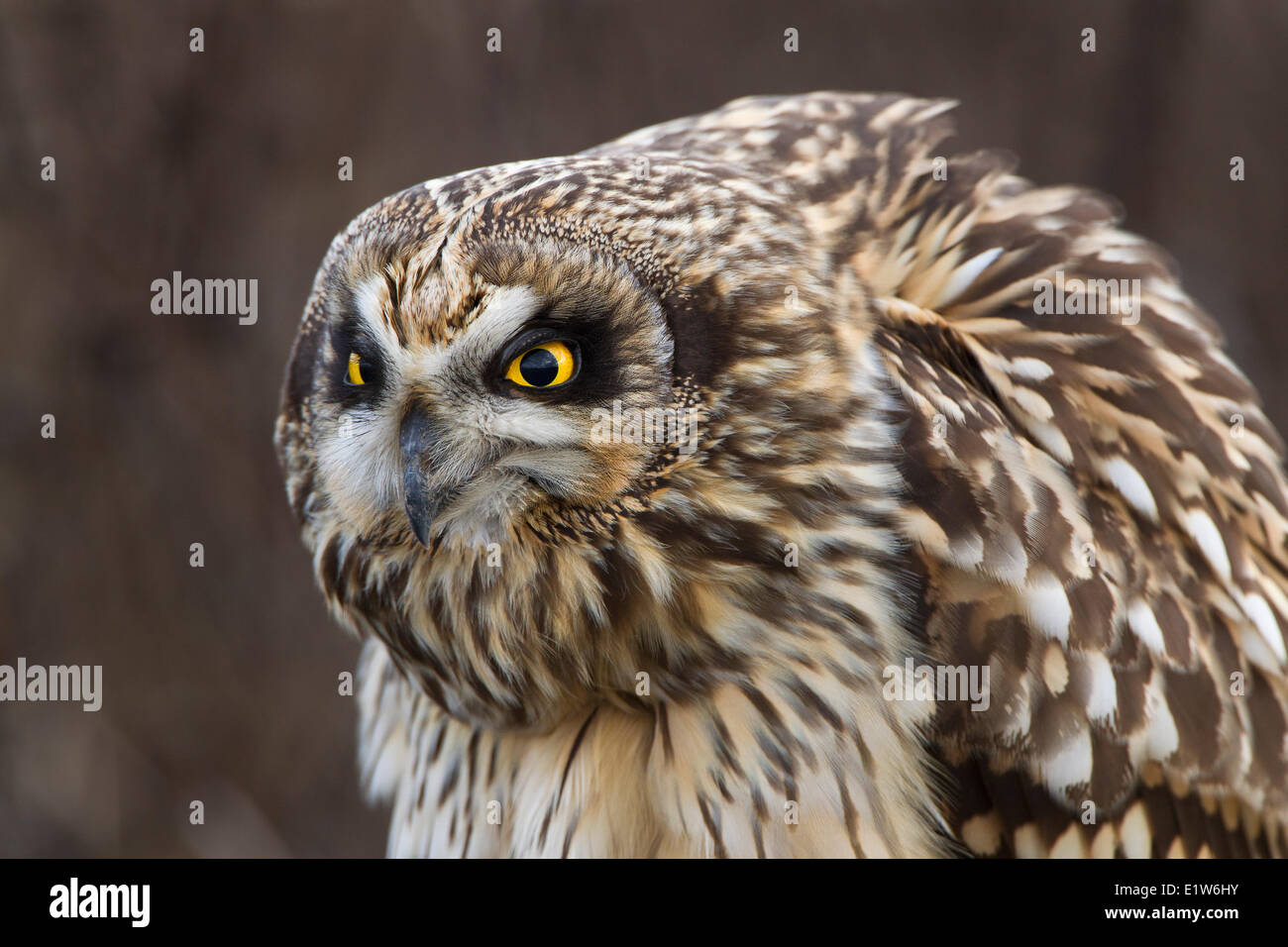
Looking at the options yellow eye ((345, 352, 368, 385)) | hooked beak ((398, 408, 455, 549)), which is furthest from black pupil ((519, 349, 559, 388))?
yellow eye ((345, 352, 368, 385))

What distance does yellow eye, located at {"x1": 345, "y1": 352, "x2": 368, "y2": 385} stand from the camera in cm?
194

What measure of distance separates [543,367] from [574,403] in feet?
0.24

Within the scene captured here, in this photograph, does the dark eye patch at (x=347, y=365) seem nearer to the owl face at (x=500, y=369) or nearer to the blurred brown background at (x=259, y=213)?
the owl face at (x=500, y=369)

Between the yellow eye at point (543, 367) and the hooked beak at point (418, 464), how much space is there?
18 cm

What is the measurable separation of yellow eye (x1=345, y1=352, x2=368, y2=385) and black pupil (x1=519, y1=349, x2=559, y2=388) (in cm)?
31

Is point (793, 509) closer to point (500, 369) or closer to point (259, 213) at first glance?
point (500, 369)

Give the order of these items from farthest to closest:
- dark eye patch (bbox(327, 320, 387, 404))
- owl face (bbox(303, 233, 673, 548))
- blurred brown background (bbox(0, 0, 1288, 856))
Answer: blurred brown background (bbox(0, 0, 1288, 856)) → dark eye patch (bbox(327, 320, 387, 404)) → owl face (bbox(303, 233, 673, 548))

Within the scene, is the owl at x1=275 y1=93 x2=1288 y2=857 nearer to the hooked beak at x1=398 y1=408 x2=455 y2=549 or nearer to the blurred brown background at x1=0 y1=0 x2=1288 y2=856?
the hooked beak at x1=398 y1=408 x2=455 y2=549

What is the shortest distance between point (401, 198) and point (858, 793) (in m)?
1.26

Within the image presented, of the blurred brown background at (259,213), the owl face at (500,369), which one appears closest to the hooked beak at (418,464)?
the owl face at (500,369)

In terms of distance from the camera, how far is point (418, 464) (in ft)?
6.12

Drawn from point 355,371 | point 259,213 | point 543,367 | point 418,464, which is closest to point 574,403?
point 543,367

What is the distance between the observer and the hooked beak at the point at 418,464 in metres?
1.86
